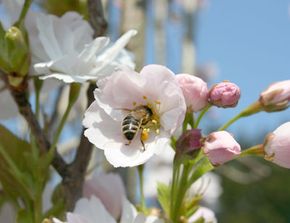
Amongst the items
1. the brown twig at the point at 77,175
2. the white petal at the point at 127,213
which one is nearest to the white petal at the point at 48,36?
the brown twig at the point at 77,175

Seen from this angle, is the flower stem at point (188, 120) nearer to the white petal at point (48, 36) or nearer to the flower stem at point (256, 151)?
the flower stem at point (256, 151)

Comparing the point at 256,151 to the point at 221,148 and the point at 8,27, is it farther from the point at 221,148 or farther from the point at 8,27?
the point at 8,27

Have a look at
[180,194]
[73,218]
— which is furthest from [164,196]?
[73,218]

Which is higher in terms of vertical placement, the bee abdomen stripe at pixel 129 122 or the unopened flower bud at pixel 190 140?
the unopened flower bud at pixel 190 140

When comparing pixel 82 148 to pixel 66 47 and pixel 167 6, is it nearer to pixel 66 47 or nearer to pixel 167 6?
pixel 66 47

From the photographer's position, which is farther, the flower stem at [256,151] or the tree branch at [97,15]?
the tree branch at [97,15]

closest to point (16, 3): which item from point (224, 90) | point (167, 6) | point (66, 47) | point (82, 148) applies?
point (66, 47)

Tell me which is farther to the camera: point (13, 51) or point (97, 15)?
point (97, 15)
